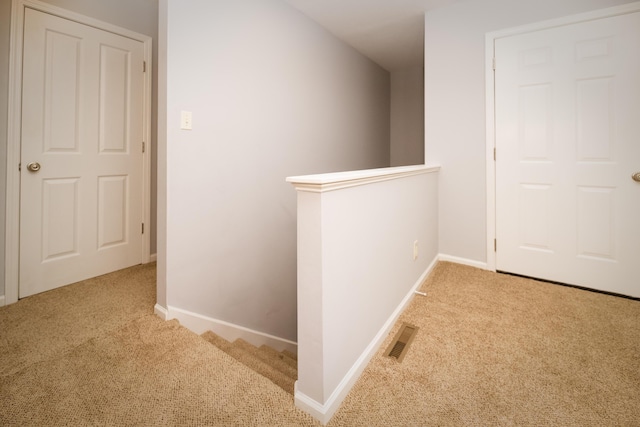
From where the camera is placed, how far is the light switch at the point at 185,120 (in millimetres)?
1826

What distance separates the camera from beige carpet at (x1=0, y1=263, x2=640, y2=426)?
45.0 inches

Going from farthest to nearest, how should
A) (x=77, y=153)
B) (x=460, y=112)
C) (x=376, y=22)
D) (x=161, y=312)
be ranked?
(x=376, y=22) → (x=460, y=112) → (x=77, y=153) → (x=161, y=312)

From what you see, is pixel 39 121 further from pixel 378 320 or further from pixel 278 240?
pixel 378 320

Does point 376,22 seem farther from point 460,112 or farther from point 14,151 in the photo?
point 14,151

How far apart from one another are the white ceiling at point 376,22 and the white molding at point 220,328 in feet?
8.63

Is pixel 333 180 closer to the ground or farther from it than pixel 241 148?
closer to the ground

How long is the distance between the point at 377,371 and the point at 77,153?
8.54ft

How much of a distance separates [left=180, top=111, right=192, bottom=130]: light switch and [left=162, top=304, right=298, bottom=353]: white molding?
1.07 metres

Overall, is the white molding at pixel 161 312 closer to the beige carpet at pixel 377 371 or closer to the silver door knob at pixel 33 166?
the beige carpet at pixel 377 371

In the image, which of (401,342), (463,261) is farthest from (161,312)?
(463,261)

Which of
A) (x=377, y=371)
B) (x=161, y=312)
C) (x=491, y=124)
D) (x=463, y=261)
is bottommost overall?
(x=377, y=371)

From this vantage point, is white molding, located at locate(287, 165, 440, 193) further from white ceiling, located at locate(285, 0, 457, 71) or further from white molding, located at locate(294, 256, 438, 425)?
white ceiling, located at locate(285, 0, 457, 71)

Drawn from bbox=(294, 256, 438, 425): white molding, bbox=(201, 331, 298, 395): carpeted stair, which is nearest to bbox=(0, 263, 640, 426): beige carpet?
bbox=(294, 256, 438, 425): white molding

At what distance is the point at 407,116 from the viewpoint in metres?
4.57
